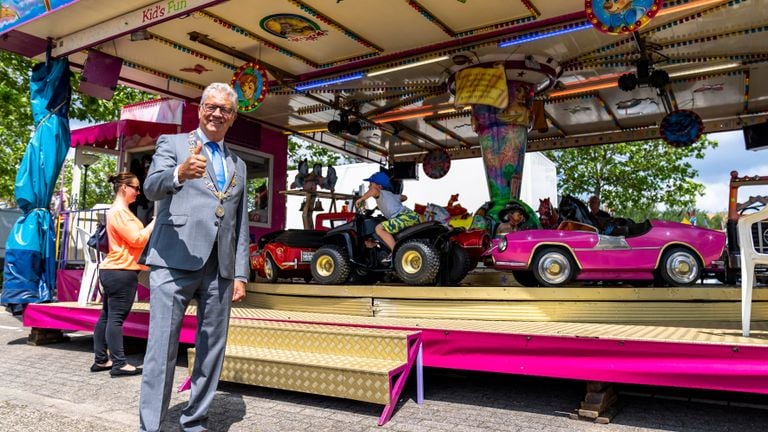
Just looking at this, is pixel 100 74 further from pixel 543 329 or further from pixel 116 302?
pixel 543 329

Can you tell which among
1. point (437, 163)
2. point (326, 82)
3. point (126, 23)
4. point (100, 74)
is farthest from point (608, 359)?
point (437, 163)

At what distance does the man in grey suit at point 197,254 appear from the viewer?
8.46ft

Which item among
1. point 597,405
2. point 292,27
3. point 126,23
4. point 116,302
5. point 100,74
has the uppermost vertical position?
point 292,27

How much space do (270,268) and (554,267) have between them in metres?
Answer: 3.23

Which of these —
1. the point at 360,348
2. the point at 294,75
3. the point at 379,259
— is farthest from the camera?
the point at 294,75

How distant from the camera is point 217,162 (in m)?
2.82

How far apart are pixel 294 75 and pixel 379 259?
4436 mm

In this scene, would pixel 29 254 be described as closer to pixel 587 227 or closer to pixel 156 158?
pixel 156 158

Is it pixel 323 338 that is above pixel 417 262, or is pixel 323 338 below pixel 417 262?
below

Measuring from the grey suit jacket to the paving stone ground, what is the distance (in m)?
1.14

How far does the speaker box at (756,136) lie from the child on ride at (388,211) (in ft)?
28.8

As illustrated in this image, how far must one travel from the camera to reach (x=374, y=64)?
25.8 feet

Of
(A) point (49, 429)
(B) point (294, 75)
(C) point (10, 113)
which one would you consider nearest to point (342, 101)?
(B) point (294, 75)

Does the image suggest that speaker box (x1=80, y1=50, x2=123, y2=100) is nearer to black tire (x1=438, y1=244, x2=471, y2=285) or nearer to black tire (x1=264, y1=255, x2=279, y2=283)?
black tire (x1=264, y1=255, x2=279, y2=283)
